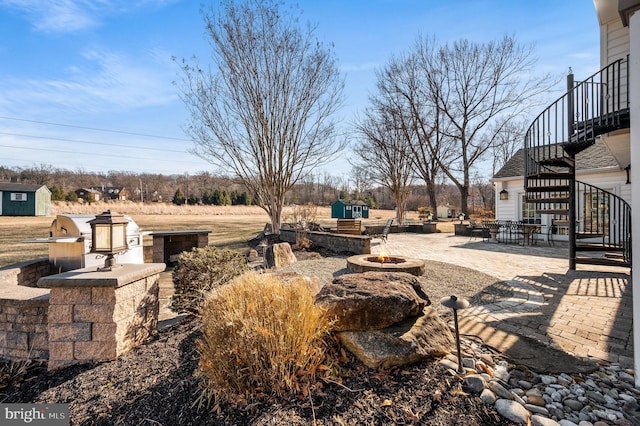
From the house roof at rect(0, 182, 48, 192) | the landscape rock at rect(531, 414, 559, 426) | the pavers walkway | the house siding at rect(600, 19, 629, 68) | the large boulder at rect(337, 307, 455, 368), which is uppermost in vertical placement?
the house siding at rect(600, 19, 629, 68)

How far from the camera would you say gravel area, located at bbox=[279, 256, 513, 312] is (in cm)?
436

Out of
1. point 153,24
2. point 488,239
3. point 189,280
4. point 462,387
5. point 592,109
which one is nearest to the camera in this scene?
point 462,387

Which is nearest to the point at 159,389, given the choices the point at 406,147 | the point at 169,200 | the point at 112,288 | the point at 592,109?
the point at 112,288

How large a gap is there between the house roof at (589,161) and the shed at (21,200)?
1368 inches

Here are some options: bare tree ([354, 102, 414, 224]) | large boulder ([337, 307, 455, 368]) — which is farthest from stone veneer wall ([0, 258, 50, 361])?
bare tree ([354, 102, 414, 224])

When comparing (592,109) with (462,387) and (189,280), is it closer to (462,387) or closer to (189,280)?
(462,387)

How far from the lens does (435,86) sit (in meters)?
15.8

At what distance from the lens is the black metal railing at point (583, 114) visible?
14.9ft

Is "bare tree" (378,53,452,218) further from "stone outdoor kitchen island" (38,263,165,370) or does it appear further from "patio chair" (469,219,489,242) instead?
"stone outdoor kitchen island" (38,263,165,370)

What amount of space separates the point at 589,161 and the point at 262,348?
13335 mm

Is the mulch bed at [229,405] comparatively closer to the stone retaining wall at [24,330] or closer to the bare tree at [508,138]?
the stone retaining wall at [24,330]

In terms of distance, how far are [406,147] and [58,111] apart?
1931cm

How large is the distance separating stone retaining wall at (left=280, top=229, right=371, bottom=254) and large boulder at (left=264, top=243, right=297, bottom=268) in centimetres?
196

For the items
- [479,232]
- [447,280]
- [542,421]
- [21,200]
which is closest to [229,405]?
[542,421]
